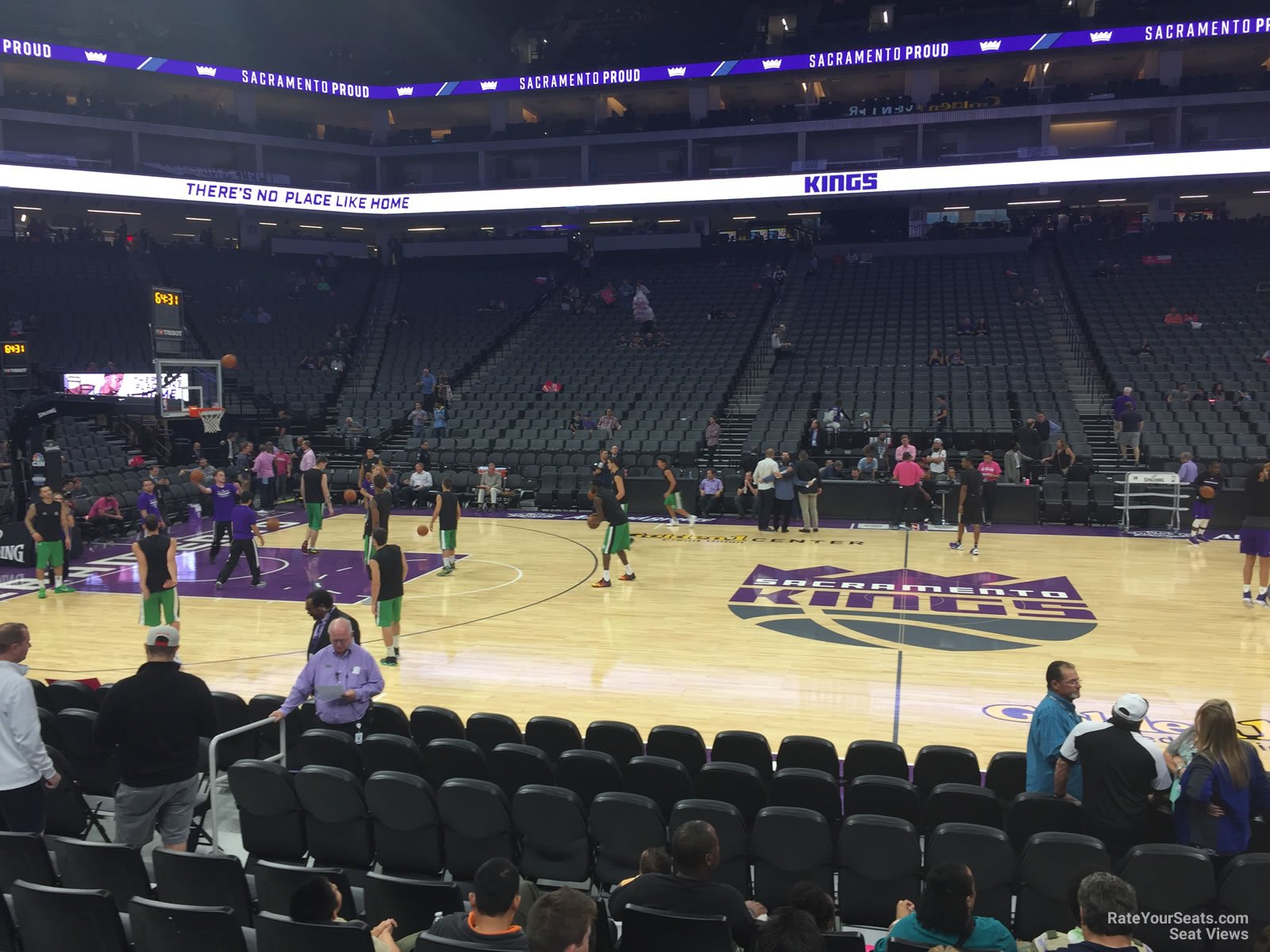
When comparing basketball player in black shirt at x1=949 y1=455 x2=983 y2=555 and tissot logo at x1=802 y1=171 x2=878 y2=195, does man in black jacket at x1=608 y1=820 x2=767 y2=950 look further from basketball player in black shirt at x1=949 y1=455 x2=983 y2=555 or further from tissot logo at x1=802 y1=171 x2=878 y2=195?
tissot logo at x1=802 y1=171 x2=878 y2=195

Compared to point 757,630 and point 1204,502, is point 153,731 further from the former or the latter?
point 1204,502

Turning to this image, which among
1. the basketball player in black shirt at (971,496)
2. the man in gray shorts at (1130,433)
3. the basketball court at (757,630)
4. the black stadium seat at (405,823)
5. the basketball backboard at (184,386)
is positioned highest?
the basketball backboard at (184,386)

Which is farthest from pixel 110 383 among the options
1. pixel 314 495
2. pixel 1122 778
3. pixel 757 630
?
pixel 1122 778

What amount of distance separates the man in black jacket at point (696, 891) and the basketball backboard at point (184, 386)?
48.9 feet

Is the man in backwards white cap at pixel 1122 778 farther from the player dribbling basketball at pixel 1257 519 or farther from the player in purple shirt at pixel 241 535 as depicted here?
the player in purple shirt at pixel 241 535

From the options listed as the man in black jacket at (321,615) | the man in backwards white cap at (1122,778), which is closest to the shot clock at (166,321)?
the man in black jacket at (321,615)

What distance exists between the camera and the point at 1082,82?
1409 inches

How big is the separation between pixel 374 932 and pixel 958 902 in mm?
2242

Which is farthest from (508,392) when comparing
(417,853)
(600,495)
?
(417,853)

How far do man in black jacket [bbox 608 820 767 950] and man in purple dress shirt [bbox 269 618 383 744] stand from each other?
→ 3435 mm

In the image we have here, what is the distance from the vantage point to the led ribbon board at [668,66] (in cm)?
3069

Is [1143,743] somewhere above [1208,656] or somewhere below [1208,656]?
above

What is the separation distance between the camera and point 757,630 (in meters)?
12.0

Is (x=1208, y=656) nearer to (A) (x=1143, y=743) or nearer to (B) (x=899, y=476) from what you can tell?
(A) (x=1143, y=743)
